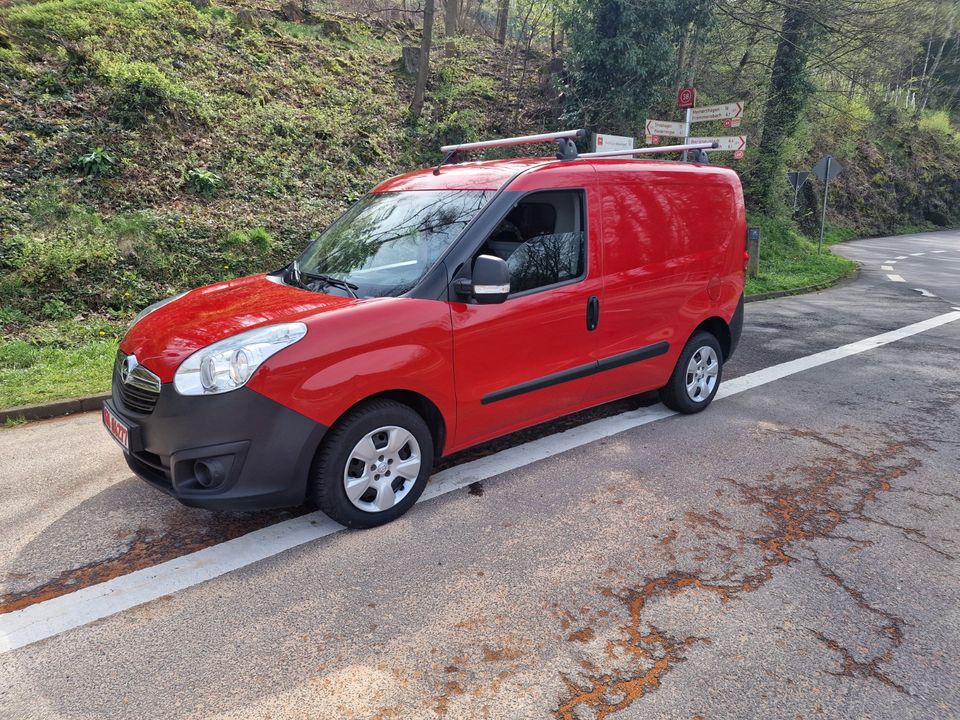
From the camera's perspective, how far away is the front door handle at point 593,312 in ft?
14.0

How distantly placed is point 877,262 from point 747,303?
400 inches

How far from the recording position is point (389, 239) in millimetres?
4078

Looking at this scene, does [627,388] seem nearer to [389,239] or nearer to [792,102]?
[389,239]

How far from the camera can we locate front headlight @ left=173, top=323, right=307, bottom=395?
119 inches

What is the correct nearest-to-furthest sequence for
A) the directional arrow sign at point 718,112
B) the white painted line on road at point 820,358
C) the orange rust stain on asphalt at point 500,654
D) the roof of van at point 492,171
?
the orange rust stain on asphalt at point 500,654 → the roof of van at point 492,171 → the white painted line on road at point 820,358 → the directional arrow sign at point 718,112

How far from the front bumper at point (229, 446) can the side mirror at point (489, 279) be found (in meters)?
1.10

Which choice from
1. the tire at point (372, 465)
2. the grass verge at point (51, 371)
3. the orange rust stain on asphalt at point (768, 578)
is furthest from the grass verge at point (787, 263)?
the grass verge at point (51, 371)

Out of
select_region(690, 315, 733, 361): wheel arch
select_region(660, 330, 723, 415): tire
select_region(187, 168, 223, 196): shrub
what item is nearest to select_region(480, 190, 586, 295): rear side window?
select_region(660, 330, 723, 415): tire

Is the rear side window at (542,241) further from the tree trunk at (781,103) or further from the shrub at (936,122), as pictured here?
the shrub at (936,122)

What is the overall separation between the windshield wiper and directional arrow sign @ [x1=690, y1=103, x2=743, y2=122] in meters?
9.90

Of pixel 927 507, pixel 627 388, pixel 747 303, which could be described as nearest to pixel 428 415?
pixel 627 388

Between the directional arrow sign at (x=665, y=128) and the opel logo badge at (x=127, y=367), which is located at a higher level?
the directional arrow sign at (x=665, y=128)

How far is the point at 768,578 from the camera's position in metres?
3.07

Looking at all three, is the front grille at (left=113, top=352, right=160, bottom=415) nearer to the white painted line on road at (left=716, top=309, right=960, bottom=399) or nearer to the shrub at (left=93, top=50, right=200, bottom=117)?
the white painted line on road at (left=716, top=309, right=960, bottom=399)
